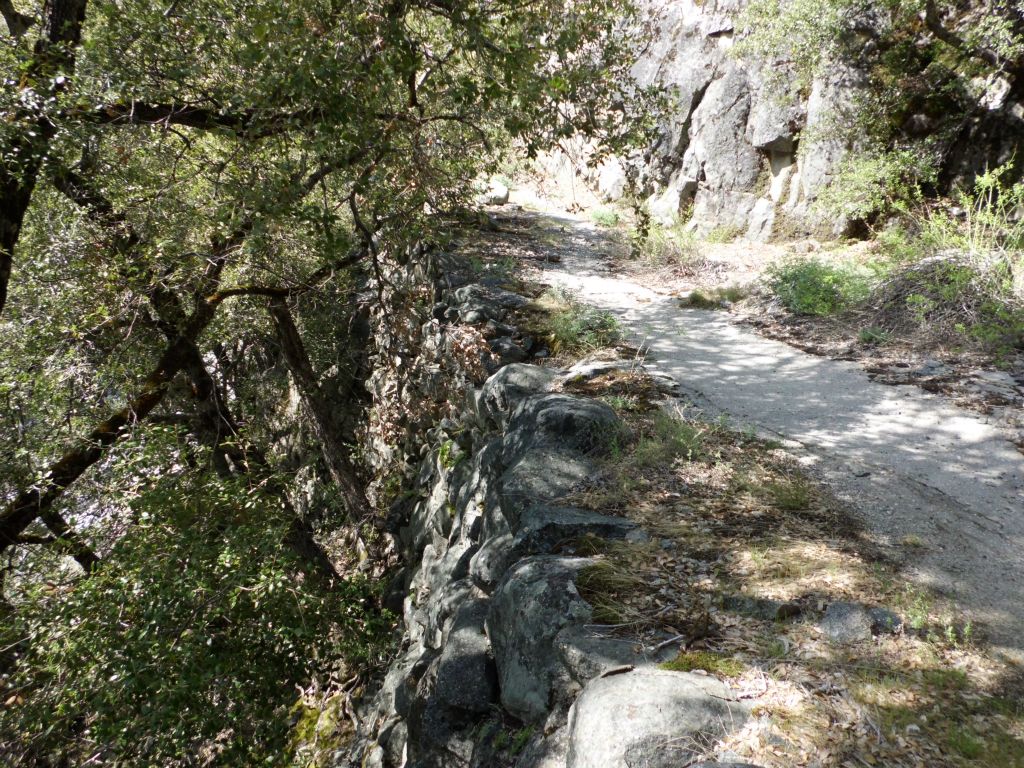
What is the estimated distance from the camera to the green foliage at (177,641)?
3791 millimetres

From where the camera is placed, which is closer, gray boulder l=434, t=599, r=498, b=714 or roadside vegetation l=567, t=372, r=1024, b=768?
roadside vegetation l=567, t=372, r=1024, b=768

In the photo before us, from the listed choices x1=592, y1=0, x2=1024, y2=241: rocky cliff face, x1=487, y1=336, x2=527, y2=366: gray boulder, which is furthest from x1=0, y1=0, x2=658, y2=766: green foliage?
x1=592, y1=0, x2=1024, y2=241: rocky cliff face

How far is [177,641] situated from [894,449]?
491 centimetres

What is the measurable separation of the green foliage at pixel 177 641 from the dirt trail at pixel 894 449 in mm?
3729

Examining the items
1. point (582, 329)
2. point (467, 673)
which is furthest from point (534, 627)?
point (582, 329)

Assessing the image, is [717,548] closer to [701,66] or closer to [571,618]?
[571,618]

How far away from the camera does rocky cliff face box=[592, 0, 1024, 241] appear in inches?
291

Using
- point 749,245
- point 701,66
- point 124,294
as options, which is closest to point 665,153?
point 701,66

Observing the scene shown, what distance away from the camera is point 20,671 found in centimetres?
407

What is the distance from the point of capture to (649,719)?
1963mm

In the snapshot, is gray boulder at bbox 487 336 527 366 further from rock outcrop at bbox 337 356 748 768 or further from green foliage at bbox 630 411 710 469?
green foliage at bbox 630 411 710 469

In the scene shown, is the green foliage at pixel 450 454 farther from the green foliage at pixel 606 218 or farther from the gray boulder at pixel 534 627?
the green foliage at pixel 606 218

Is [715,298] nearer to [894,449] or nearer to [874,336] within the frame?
[874,336]

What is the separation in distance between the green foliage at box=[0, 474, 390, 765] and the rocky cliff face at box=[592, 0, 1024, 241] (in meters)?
6.07
